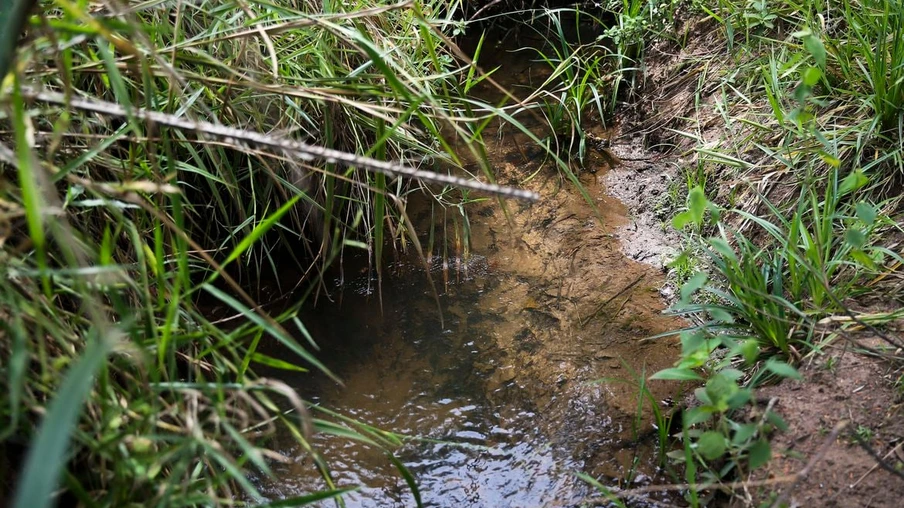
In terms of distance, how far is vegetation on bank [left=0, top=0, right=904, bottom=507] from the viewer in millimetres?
1141

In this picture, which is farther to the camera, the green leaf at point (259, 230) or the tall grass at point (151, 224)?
the green leaf at point (259, 230)

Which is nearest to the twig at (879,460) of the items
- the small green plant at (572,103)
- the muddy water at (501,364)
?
the muddy water at (501,364)

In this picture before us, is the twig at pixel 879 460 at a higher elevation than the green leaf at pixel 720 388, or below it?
below

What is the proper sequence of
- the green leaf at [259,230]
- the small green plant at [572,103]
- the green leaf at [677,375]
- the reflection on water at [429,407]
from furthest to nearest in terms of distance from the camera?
the small green plant at [572,103]
the reflection on water at [429,407]
the green leaf at [677,375]
the green leaf at [259,230]

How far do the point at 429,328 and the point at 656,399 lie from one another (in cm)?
79

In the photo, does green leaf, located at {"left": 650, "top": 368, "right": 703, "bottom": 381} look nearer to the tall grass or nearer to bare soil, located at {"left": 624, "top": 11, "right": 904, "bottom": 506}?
bare soil, located at {"left": 624, "top": 11, "right": 904, "bottom": 506}

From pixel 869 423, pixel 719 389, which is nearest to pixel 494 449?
pixel 719 389

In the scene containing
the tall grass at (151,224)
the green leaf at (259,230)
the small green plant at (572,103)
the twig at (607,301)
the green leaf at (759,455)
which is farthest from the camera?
the small green plant at (572,103)

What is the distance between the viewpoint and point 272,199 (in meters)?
2.36

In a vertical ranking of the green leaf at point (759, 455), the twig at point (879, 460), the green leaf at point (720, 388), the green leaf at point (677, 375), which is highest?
the green leaf at point (720, 388)

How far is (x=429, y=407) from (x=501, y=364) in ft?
0.96

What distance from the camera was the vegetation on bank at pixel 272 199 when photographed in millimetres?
1141

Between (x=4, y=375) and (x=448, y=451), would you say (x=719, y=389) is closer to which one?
(x=448, y=451)

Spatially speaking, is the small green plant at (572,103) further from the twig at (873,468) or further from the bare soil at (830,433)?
the twig at (873,468)
